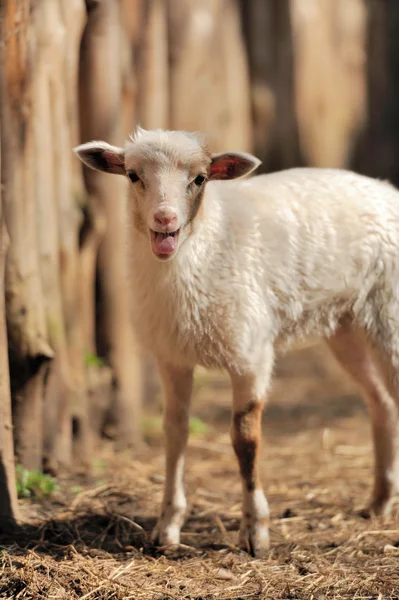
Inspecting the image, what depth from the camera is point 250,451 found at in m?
5.18

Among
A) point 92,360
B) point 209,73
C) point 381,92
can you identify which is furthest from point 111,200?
point 381,92

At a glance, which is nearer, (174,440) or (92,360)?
(174,440)

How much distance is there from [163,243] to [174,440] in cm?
142

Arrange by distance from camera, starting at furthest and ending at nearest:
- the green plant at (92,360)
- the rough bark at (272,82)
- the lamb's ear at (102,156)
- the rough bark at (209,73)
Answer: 1. the rough bark at (272,82)
2. the rough bark at (209,73)
3. the green plant at (92,360)
4. the lamb's ear at (102,156)

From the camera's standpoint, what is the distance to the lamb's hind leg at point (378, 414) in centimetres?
581

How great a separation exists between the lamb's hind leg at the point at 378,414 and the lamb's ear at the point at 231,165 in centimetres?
132

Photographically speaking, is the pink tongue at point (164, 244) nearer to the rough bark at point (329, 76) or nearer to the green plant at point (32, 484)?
the green plant at point (32, 484)

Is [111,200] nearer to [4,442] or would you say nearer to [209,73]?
[4,442]

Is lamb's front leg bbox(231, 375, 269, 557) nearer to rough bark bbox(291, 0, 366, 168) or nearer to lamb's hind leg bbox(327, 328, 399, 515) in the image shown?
lamb's hind leg bbox(327, 328, 399, 515)

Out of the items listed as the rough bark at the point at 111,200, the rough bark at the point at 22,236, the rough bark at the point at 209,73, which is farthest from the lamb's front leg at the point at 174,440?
the rough bark at the point at 209,73

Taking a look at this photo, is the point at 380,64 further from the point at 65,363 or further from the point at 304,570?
the point at 304,570

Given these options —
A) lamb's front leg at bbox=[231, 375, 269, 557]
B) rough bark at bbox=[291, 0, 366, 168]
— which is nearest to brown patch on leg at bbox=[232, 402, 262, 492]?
lamb's front leg at bbox=[231, 375, 269, 557]

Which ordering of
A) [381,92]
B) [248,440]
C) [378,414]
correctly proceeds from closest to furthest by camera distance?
[248,440] → [378,414] → [381,92]

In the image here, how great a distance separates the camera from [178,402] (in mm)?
5426
